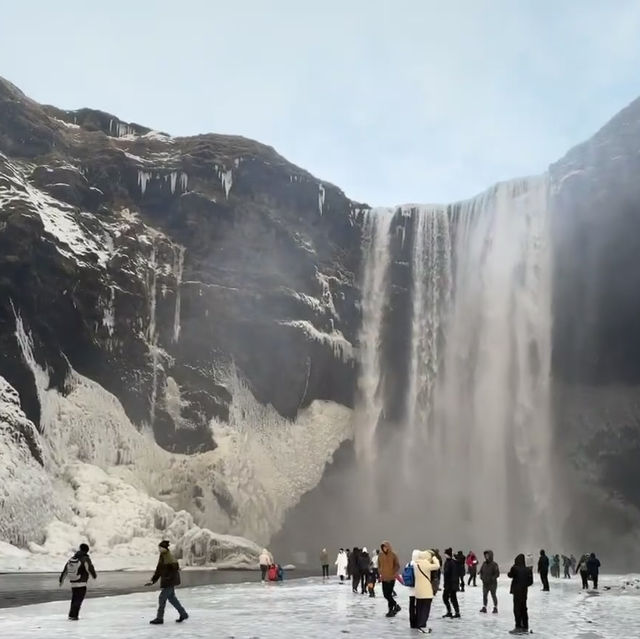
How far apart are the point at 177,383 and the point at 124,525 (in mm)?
14149

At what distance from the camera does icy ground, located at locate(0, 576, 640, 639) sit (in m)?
13.1

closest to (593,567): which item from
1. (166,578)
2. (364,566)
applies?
(364,566)

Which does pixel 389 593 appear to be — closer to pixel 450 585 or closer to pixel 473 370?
pixel 450 585

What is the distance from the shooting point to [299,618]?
1571 centimetres

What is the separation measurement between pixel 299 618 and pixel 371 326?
150 ft

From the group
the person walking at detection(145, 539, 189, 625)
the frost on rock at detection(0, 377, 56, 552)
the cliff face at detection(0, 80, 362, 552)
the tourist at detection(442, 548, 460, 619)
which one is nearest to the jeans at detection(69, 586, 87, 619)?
the person walking at detection(145, 539, 189, 625)

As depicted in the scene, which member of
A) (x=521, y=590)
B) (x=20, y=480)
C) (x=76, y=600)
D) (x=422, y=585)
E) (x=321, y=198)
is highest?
(x=321, y=198)

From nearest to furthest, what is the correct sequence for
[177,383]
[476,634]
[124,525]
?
[476,634] → [124,525] → [177,383]

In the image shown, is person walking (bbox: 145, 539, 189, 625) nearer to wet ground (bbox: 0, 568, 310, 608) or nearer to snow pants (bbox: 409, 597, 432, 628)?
snow pants (bbox: 409, 597, 432, 628)

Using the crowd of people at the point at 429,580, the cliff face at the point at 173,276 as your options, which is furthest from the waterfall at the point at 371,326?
the crowd of people at the point at 429,580

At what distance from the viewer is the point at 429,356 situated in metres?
58.3

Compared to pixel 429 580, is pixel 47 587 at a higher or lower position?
lower

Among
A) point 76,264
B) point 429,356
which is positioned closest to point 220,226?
point 76,264

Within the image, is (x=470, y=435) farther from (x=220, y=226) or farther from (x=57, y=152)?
(x=57, y=152)
